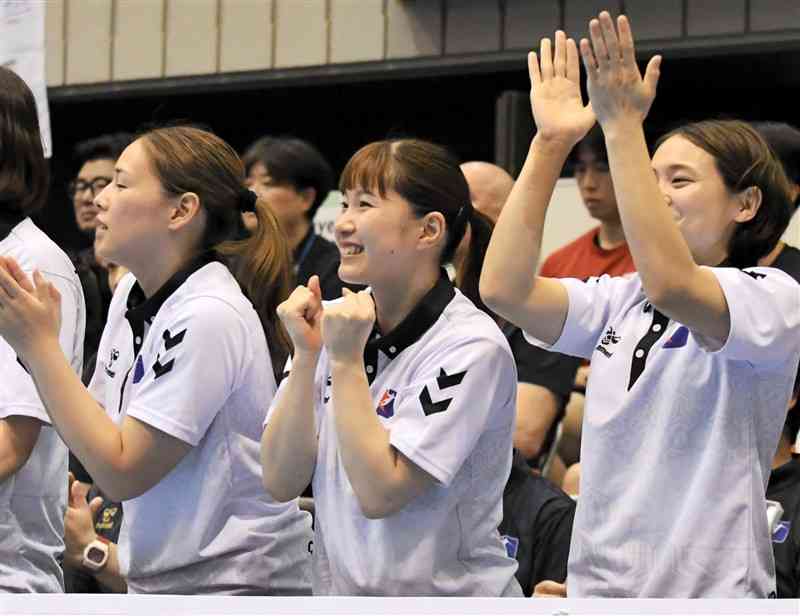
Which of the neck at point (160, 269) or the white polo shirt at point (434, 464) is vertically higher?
the neck at point (160, 269)

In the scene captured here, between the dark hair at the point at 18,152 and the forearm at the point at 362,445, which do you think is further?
the dark hair at the point at 18,152

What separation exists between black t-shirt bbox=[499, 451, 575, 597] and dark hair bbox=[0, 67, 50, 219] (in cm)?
140

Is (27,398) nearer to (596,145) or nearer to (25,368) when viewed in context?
(25,368)

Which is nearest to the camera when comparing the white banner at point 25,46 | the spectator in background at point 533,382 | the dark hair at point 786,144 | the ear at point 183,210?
the ear at point 183,210

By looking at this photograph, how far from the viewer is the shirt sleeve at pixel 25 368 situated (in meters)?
3.01

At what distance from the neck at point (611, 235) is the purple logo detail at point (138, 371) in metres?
2.13

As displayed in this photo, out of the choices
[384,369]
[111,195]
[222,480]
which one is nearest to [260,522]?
[222,480]

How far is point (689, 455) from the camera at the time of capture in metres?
2.71

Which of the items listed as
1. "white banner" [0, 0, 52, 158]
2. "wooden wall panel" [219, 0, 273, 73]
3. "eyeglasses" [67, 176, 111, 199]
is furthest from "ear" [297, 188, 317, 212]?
"wooden wall panel" [219, 0, 273, 73]

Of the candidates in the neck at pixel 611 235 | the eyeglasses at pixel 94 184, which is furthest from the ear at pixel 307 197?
the neck at pixel 611 235

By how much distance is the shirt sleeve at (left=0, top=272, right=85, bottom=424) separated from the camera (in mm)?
3006

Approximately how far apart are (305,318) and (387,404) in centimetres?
24

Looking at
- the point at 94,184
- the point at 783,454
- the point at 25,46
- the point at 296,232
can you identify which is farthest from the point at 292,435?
the point at 94,184

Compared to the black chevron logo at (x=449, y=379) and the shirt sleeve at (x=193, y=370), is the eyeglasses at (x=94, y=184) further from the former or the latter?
the black chevron logo at (x=449, y=379)
